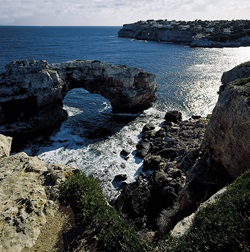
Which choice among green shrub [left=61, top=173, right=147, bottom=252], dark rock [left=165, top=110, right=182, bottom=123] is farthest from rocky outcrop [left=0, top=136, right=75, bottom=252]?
dark rock [left=165, top=110, right=182, bottom=123]

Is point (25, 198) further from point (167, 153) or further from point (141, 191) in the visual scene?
point (167, 153)

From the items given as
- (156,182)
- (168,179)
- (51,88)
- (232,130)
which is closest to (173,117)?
(168,179)

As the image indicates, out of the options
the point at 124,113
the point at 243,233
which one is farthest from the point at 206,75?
the point at 243,233

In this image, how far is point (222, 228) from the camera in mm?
9898

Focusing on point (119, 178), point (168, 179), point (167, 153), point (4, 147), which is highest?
point (4, 147)

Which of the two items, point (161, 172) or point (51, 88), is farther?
point (51, 88)

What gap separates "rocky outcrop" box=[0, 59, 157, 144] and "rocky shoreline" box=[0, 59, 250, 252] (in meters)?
17.5

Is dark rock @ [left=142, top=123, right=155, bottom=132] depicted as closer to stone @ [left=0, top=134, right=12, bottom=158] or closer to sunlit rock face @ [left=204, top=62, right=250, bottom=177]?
sunlit rock face @ [left=204, top=62, right=250, bottom=177]

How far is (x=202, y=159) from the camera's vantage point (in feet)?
71.9

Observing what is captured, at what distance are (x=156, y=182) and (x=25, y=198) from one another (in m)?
14.9

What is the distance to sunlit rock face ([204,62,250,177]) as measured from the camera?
17781mm

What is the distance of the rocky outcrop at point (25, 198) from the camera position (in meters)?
12.9

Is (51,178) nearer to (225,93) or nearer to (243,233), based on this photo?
(243,233)

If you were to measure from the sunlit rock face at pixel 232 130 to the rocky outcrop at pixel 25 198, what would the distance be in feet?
38.0
